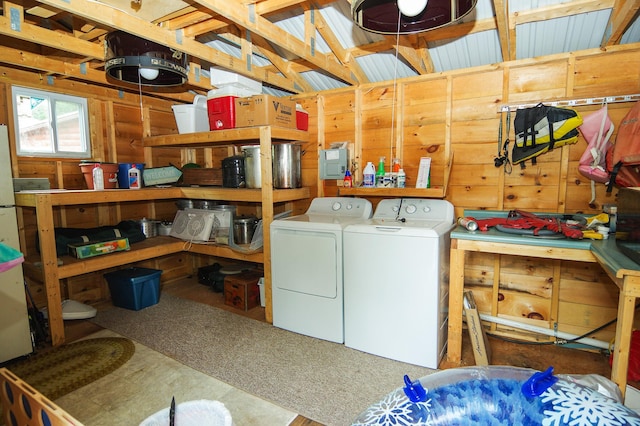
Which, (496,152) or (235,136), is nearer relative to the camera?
(496,152)

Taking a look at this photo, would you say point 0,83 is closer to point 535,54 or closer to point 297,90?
point 297,90

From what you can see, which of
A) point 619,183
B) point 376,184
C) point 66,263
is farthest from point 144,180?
point 619,183

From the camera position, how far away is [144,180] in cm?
346

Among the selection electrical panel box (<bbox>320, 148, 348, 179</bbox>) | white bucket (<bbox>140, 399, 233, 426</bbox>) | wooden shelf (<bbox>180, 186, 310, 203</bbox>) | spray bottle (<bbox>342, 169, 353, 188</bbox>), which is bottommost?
white bucket (<bbox>140, 399, 233, 426</bbox>)

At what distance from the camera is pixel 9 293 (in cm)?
241

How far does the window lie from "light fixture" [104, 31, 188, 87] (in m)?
1.18

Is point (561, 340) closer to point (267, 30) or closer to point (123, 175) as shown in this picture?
point (267, 30)

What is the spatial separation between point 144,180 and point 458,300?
3055mm

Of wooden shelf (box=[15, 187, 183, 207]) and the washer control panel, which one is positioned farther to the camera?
the washer control panel

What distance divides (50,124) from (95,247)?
4.20 ft

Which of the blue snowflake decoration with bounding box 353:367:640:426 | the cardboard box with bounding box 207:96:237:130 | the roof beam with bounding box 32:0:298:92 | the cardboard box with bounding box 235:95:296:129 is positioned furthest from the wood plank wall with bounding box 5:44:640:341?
the blue snowflake decoration with bounding box 353:367:640:426

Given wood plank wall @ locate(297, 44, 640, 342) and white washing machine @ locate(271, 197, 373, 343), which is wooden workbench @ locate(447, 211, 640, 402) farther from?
white washing machine @ locate(271, 197, 373, 343)

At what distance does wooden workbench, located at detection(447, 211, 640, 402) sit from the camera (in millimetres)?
1449

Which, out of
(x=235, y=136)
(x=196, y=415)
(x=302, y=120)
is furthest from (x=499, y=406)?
(x=302, y=120)
